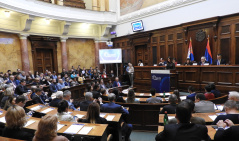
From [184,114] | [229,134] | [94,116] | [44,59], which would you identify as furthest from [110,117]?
[44,59]

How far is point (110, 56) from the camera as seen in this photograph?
1208 centimetres

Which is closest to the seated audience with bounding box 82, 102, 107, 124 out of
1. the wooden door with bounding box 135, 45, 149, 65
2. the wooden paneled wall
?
the wooden paneled wall

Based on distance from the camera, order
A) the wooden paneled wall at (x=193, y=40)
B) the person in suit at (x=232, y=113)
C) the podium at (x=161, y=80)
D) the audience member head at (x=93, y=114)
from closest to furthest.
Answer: the person in suit at (x=232, y=113) < the audience member head at (x=93, y=114) < the podium at (x=161, y=80) < the wooden paneled wall at (x=193, y=40)

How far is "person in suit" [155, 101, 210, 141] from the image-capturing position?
61.9 inches

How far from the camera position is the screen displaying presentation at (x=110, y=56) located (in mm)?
12008

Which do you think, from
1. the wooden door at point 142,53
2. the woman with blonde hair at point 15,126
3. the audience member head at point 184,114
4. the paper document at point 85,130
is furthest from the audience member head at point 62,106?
the wooden door at point 142,53

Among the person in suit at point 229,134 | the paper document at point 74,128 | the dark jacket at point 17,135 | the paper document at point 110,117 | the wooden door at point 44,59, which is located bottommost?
the paper document at point 110,117

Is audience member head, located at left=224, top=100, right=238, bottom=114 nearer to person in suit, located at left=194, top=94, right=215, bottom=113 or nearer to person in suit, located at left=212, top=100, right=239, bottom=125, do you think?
person in suit, located at left=212, top=100, right=239, bottom=125

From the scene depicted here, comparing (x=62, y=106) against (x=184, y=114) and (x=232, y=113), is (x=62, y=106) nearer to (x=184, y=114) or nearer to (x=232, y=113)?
(x=184, y=114)

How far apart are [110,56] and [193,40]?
605 cm

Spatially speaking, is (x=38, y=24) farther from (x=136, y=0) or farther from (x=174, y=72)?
(x=174, y=72)

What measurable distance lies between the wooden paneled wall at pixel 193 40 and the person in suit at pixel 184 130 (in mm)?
6707

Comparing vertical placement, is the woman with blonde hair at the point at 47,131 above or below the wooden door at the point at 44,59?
below

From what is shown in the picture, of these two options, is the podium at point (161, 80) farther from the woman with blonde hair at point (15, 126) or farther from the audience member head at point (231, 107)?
the woman with blonde hair at point (15, 126)
